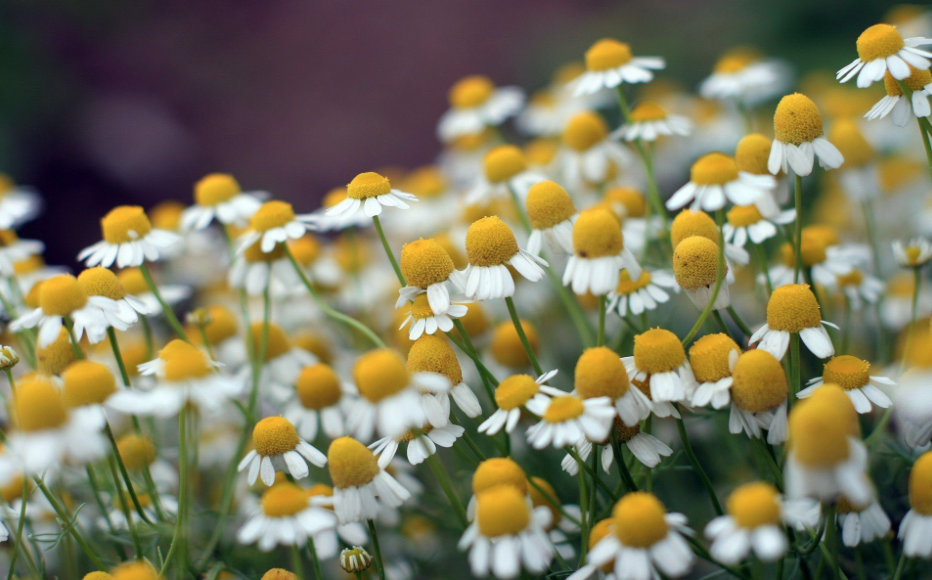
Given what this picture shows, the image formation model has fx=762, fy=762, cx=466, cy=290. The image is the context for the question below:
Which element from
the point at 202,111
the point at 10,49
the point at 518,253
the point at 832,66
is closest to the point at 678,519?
the point at 518,253

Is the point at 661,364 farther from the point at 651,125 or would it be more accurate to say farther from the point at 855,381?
the point at 651,125

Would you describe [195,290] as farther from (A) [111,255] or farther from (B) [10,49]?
(B) [10,49]

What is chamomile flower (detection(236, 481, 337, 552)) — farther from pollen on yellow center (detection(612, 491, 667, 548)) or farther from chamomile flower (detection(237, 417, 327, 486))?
pollen on yellow center (detection(612, 491, 667, 548))

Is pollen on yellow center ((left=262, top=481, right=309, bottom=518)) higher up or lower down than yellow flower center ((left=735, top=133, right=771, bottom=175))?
lower down

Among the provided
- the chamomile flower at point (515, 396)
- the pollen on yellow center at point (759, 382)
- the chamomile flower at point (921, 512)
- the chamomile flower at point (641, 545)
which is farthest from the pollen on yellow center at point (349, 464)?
the chamomile flower at point (921, 512)

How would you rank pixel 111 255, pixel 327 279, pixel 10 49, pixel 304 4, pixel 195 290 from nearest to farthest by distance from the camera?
pixel 111 255, pixel 327 279, pixel 195 290, pixel 10 49, pixel 304 4

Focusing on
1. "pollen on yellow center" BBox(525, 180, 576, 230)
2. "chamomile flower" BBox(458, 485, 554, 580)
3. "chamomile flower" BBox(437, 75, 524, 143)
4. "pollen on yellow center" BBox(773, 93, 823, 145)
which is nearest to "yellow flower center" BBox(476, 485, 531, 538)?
"chamomile flower" BBox(458, 485, 554, 580)
